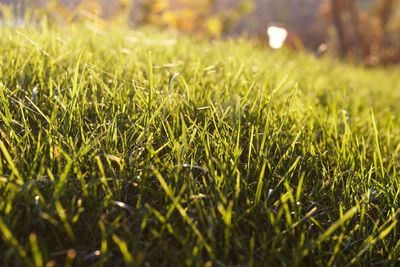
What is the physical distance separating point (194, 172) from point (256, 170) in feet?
0.75

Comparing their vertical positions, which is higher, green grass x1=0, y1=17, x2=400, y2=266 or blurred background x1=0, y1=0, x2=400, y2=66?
blurred background x1=0, y1=0, x2=400, y2=66

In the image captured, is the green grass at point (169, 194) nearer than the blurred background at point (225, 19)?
Yes

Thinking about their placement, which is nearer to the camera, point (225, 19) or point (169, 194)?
point (169, 194)

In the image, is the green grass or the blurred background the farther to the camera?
the blurred background

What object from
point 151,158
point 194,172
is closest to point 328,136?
point 194,172

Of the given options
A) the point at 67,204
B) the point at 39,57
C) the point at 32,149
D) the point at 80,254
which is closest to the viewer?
the point at 80,254

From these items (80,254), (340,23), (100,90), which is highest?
(340,23)

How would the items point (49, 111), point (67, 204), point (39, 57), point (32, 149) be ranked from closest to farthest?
point (67, 204)
point (32, 149)
point (49, 111)
point (39, 57)

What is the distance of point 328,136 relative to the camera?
5.13 feet

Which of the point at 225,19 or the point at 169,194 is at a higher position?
the point at 225,19

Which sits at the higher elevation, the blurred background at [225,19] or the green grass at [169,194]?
the blurred background at [225,19]

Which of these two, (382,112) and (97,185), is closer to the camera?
(97,185)

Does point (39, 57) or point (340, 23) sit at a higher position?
point (340, 23)

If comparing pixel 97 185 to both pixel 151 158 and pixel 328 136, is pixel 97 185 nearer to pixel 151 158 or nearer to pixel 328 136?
pixel 151 158
